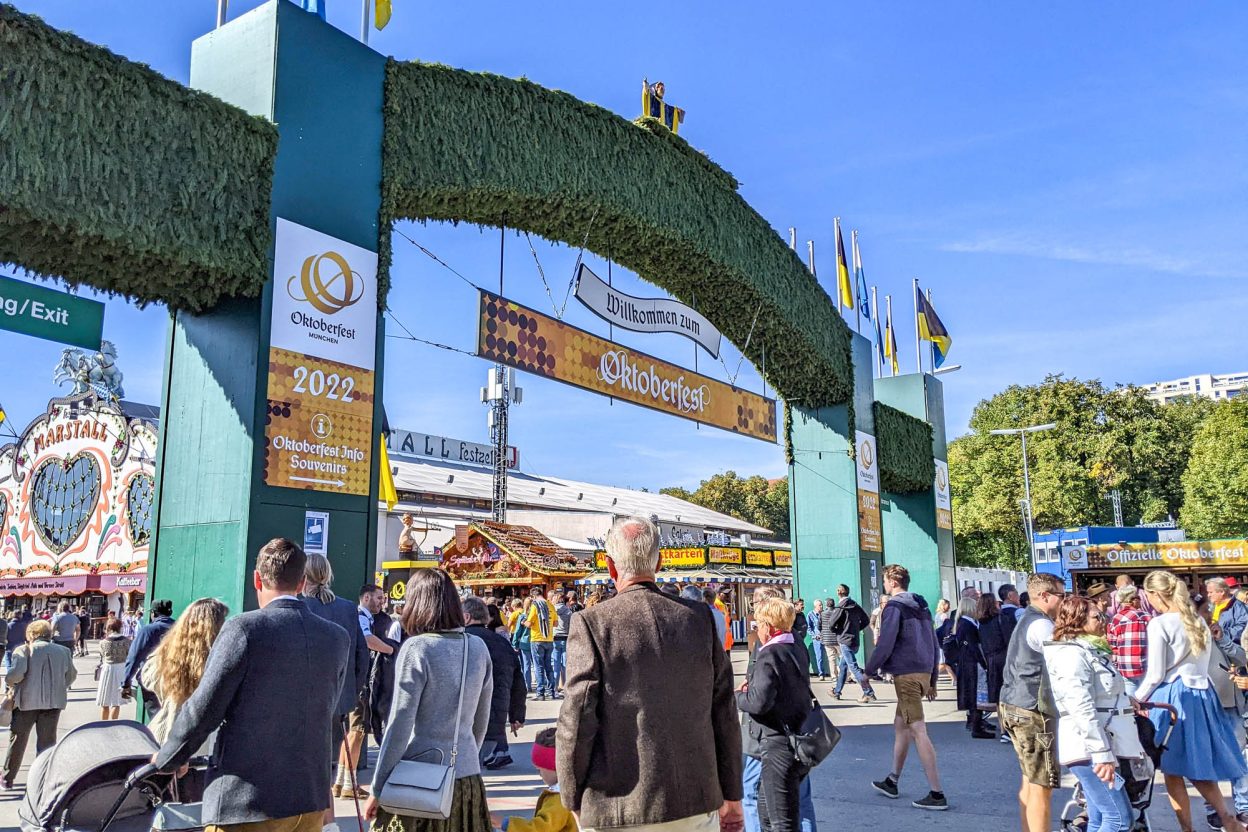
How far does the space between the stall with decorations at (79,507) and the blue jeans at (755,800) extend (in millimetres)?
33538

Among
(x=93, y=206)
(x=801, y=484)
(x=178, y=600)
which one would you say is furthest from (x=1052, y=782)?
(x=801, y=484)

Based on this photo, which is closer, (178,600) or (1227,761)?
→ (1227,761)

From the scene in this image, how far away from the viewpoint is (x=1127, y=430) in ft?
136

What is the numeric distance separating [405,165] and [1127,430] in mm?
40111

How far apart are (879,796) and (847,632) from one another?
20.1 ft

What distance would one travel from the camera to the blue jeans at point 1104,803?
4664 millimetres

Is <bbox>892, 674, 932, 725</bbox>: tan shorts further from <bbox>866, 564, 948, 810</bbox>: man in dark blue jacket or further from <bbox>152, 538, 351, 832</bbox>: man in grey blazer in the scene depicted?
<bbox>152, 538, 351, 832</bbox>: man in grey blazer

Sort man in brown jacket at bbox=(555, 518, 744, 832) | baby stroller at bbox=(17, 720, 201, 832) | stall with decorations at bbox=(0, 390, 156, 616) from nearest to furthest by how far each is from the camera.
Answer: man in brown jacket at bbox=(555, 518, 744, 832), baby stroller at bbox=(17, 720, 201, 832), stall with decorations at bbox=(0, 390, 156, 616)

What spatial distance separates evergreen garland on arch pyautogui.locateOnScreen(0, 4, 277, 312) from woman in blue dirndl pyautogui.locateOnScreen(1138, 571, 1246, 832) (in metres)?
7.35

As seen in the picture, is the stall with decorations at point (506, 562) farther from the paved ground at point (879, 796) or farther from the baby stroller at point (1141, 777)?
the baby stroller at point (1141, 777)

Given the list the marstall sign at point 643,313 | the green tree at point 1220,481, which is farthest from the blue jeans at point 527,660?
the green tree at point 1220,481

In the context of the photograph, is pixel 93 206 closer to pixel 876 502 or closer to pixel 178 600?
pixel 178 600

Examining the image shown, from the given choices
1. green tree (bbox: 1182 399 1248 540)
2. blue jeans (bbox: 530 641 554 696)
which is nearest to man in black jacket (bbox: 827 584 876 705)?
blue jeans (bbox: 530 641 554 696)

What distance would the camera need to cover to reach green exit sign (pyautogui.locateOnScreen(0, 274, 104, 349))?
7.33 m
